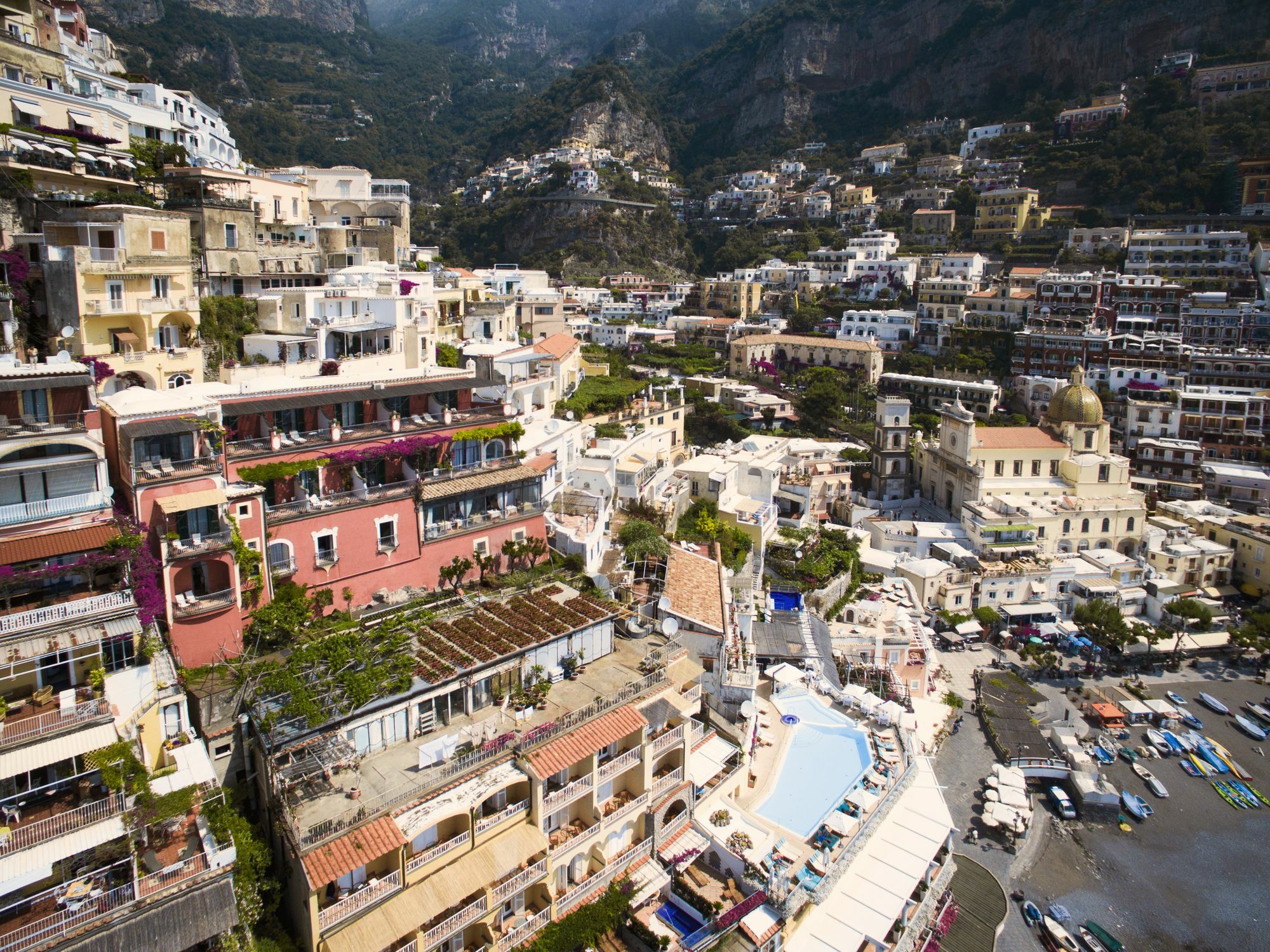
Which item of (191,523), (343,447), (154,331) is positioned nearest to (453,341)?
(154,331)

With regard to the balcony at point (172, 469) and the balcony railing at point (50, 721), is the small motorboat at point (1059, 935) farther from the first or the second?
the balcony at point (172, 469)

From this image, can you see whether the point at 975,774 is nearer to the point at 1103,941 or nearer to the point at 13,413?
the point at 1103,941

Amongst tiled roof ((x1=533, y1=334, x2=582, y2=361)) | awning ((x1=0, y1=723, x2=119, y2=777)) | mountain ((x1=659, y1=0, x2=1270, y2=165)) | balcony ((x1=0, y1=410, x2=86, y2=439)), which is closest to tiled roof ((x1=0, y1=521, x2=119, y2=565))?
balcony ((x1=0, y1=410, x2=86, y2=439))

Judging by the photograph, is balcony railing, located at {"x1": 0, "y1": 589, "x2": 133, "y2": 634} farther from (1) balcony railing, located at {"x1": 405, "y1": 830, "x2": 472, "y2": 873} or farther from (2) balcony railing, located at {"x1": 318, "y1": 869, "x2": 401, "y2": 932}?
(1) balcony railing, located at {"x1": 405, "y1": 830, "x2": 472, "y2": 873}

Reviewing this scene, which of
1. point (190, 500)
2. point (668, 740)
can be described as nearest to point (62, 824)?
point (190, 500)

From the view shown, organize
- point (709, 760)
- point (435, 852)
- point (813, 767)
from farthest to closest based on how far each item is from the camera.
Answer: point (813, 767) < point (709, 760) < point (435, 852)

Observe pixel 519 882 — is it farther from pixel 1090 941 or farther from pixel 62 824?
pixel 1090 941
